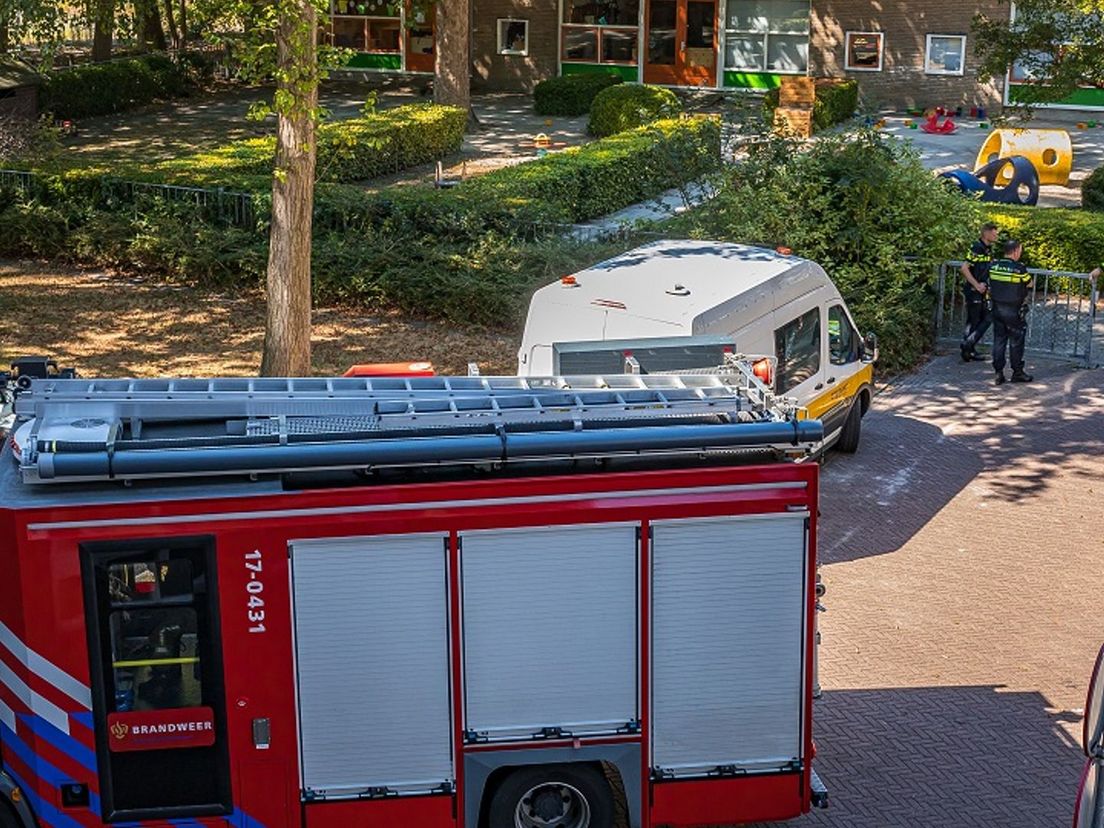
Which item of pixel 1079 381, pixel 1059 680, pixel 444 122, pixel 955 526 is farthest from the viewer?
pixel 444 122

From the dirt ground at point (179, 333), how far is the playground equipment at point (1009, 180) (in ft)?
34.4

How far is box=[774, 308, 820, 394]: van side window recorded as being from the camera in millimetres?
13953

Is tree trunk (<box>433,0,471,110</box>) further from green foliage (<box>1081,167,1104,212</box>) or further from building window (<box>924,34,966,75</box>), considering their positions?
green foliage (<box>1081,167,1104,212</box>)

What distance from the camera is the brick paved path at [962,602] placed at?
979 centimetres

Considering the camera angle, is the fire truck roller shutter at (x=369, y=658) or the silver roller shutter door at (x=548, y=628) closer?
the fire truck roller shutter at (x=369, y=658)

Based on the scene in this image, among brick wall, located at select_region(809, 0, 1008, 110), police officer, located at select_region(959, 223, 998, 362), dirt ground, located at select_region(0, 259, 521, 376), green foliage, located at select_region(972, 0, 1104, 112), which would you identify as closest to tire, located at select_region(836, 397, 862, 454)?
police officer, located at select_region(959, 223, 998, 362)

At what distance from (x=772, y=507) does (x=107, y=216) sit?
15.3 m

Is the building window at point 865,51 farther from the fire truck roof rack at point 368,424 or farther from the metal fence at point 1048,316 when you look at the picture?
the fire truck roof rack at point 368,424

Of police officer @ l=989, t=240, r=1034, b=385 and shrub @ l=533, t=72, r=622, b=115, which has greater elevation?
shrub @ l=533, t=72, r=622, b=115

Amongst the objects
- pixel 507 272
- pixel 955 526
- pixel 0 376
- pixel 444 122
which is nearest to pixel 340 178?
pixel 444 122

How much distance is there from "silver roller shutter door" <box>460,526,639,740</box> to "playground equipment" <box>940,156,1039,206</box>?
18.8m

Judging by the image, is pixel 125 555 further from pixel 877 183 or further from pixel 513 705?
pixel 877 183

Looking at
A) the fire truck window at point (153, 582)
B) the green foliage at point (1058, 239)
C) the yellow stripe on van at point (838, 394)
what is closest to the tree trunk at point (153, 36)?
the green foliage at point (1058, 239)

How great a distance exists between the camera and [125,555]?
7684 mm
